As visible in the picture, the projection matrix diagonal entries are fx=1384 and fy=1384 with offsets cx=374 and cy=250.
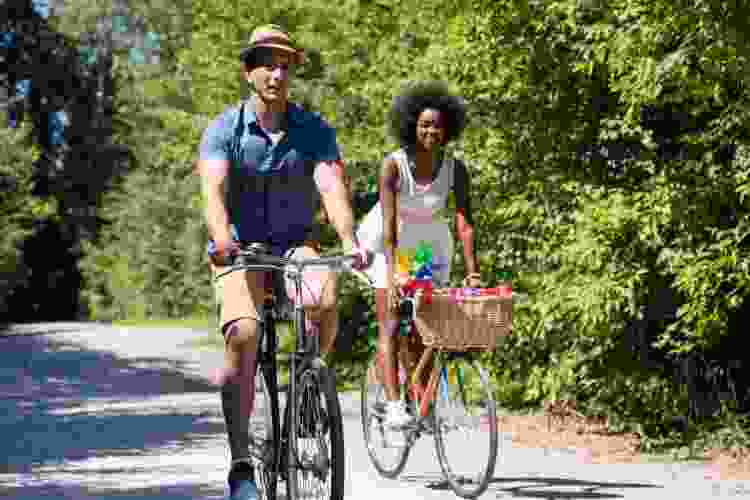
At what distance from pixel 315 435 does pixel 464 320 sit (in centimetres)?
183

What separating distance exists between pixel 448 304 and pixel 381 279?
0.77m

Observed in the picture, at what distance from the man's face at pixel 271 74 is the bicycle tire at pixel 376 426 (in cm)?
257

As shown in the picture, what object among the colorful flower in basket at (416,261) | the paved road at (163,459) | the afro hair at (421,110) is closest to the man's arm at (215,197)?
the colorful flower in basket at (416,261)

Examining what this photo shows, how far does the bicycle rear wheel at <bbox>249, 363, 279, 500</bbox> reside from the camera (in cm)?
575

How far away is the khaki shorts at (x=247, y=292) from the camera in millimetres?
5715

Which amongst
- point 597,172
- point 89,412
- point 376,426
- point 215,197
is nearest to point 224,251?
point 215,197

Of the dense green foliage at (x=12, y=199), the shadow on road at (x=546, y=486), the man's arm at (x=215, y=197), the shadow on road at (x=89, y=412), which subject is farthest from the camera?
the dense green foliage at (x=12, y=199)

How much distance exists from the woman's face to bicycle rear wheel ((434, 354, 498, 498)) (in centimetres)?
118

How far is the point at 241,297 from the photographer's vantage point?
5742 mm

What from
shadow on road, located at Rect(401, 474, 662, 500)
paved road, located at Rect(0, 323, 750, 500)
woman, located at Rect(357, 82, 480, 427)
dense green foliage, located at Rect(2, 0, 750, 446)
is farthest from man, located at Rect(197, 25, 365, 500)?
dense green foliage, located at Rect(2, 0, 750, 446)

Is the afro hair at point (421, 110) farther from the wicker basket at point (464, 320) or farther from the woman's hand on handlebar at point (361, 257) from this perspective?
the woman's hand on handlebar at point (361, 257)

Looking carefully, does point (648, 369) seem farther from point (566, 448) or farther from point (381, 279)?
point (381, 279)

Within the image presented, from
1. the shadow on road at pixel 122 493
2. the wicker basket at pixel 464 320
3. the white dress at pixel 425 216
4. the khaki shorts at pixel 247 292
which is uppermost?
the white dress at pixel 425 216

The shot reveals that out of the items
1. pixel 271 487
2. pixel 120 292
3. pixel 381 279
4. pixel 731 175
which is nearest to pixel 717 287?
pixel 731 175
